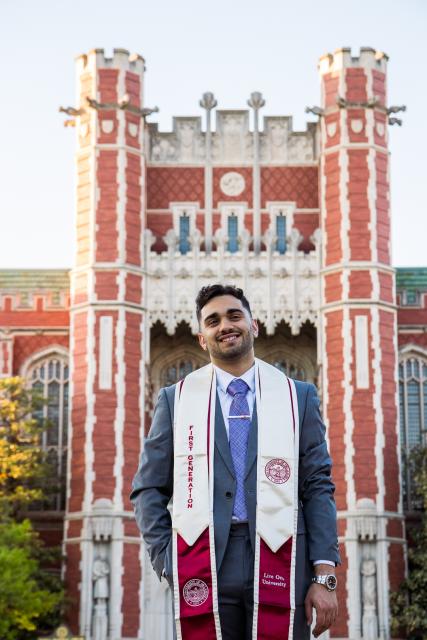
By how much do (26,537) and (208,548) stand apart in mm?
18060

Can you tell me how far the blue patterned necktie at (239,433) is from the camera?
14.9 feet

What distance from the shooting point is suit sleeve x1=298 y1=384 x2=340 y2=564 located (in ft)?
14.8

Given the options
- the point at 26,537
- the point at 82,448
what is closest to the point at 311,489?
the point at 26,537

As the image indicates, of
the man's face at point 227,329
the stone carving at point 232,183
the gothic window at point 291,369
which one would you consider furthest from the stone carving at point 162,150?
the man's face at point 227,329

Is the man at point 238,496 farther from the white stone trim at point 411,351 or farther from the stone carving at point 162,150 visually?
the stone carving at point 162,150

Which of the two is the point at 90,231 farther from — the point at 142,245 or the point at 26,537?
the point at 26,537

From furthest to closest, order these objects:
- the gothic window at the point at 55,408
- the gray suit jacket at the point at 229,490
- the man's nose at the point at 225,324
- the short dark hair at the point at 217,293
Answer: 1. the gothic window at the point at 55,408
2. the short dark hair at the point at 217,293
3. the man's nose at the point at 225,324
4. the gray suit jacket at the point at 229,490

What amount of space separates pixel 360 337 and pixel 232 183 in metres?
4.81

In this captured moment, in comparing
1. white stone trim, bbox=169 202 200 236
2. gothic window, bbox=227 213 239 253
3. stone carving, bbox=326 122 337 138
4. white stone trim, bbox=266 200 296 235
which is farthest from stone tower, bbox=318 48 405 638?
white stone trim, bbox=169 202 200 236

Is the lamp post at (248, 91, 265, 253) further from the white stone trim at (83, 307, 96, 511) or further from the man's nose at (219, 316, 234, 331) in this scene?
the man's nose at (219, 316, 234, 331)

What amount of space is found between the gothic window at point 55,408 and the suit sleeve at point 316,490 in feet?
68.0

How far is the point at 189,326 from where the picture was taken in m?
25.3

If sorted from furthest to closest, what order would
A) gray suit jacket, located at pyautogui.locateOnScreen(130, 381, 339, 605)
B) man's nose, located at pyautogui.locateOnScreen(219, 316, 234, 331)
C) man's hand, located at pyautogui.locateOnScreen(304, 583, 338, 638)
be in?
man's nose, located at pyautogui.locateOnScreen(219, 316, 234, 331) → gray suit jacket, located at pyautogui.locateOnScreen(130, 381, 339, 605) → man's hand, located at pyautogui.locateOnScreen(304, 583, 338, 638)

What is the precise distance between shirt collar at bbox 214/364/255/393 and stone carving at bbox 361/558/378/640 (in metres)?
18.6
